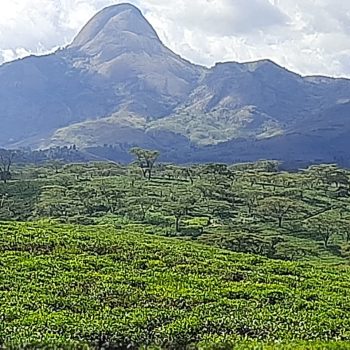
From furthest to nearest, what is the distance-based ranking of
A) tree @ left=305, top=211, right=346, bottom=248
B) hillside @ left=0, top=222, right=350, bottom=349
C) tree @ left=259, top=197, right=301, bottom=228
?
tree @ left=259, top=197, right=301, bottom=228 → tree @ left=305, top=211, right=346, bottom=248 → hillside @ left=0, top=222, right=350, bottom=349

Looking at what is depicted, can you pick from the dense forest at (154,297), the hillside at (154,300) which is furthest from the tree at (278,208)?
the hillside at (154,300)

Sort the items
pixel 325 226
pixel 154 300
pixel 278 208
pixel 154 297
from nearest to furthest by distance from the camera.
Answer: pixel 154 300, pixel 154 297, pixel 325 226, pixel 278 208

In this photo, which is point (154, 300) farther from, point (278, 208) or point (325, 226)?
point (278, 208)

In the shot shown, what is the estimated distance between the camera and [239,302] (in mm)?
26188

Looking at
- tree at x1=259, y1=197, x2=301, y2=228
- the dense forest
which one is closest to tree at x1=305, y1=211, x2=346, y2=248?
tree at x1=259, y1=197, x2=301, y2=228

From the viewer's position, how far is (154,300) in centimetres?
2572

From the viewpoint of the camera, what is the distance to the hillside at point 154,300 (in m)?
20.9

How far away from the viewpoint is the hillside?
2094 cm

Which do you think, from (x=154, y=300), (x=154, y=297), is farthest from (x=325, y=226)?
(x=154, y=300)

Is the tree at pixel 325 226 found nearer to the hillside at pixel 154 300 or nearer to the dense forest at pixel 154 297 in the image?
the dense forest at pixel 154 297

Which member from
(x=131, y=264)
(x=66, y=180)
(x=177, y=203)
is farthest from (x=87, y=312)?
(x=66, y=180)

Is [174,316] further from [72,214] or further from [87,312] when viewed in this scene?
[72,214]

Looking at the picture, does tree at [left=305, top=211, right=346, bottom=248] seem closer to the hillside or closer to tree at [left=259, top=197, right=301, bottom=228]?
tree at [left=259, top=197, right=301, bottom=228]

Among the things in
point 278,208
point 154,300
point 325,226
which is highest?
point 154,300
